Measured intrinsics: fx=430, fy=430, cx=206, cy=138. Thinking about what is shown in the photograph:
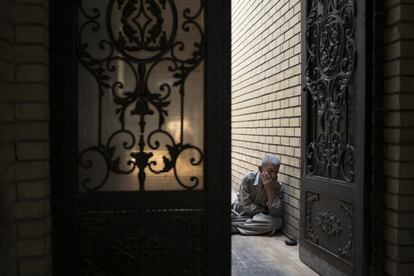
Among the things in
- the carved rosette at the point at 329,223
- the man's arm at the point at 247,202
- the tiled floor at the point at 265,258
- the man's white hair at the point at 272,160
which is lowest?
the tiled floor at the point at 265,258

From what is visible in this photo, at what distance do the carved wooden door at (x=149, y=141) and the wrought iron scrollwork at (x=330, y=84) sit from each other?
124cm

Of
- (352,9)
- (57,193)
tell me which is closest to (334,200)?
(352,9)

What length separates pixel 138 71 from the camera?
8.14 feet

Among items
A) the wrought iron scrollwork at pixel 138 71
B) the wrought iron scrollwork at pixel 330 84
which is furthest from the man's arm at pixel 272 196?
the wrought iron scrollwork at pixel 138 71

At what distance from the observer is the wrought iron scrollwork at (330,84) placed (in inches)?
129

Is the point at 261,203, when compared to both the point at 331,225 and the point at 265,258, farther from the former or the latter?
the point at 331,225

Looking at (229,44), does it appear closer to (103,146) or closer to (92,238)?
(103,146)

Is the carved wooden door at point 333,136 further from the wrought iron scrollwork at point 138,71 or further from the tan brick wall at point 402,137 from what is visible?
the wrought iron scrollwork at point 138,71

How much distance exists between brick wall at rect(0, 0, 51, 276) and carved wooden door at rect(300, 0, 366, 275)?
2.04 meters

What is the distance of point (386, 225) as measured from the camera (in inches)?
108

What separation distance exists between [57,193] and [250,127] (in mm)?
5066

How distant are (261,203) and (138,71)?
3.51 meters

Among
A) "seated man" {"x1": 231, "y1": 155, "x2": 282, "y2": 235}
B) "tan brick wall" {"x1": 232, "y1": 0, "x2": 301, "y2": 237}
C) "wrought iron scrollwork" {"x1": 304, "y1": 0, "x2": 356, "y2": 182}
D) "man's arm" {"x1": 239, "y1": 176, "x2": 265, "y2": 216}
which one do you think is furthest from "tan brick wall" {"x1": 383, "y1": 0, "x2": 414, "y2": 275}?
"man's arm" {"x1": 239, "y1": 176, "x2": 265, "y2": 216}

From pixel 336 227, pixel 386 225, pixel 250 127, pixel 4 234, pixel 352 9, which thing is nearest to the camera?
pixel 4 234
